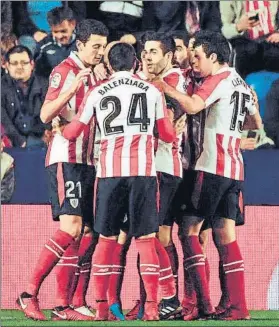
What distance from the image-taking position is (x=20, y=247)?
4.91 meters

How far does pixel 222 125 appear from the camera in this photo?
4.83 meters

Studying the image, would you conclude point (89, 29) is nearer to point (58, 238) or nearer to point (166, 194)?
point (166, 194)

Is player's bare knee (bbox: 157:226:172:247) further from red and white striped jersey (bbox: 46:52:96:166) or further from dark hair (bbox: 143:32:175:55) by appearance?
dark hair (bbox: 143:32:175:55)

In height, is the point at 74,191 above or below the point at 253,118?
below

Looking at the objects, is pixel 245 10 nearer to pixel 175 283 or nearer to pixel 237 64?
pixel 237 64

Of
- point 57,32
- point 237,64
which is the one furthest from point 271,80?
point 57,32

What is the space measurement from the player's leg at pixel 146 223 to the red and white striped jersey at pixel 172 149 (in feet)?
0.41

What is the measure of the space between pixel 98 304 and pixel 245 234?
89 centimetres

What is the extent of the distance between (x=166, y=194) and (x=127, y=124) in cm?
44

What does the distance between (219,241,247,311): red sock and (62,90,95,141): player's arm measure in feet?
3.29

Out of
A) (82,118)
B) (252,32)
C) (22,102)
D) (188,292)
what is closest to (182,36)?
(252,32)

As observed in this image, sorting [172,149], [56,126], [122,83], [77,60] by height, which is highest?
[77,60]

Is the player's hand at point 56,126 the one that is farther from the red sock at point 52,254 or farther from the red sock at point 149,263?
the red sock at point 149,263

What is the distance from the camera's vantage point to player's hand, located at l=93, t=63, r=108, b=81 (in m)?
4.80
